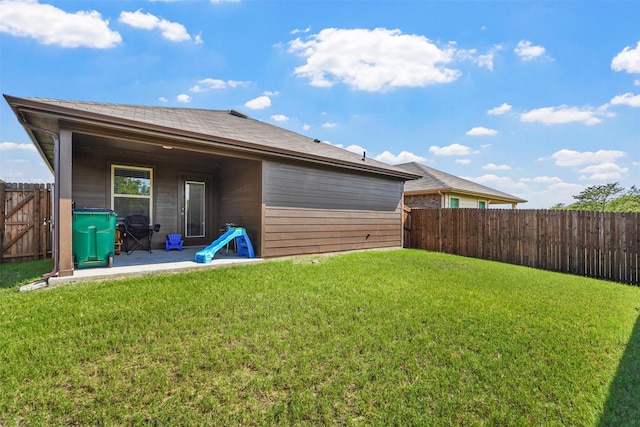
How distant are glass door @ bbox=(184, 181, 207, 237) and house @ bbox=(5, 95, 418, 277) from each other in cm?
3

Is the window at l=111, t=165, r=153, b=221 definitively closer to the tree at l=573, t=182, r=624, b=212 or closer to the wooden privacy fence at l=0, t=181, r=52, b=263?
the wooden privacy fence at l=0, t=181, r=52, b=263

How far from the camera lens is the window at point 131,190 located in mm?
6930

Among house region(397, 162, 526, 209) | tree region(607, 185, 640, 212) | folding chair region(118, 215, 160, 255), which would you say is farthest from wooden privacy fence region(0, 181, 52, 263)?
tree region(607, 185, 640, 212)

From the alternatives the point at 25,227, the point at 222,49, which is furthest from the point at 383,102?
the point at 25,227

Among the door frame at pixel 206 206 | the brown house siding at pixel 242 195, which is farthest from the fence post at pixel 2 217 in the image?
the brown house siding at pixel 242 195

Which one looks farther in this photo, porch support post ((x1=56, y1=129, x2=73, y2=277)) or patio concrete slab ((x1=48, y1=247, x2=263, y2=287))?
patio concrete slab ((x1=48, y1=247, x2=263, y2=287))

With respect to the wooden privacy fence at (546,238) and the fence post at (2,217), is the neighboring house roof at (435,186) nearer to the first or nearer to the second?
the wooden privacy fence at (546,238)

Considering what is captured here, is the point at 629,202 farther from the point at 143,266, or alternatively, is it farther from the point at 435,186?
the point at 143,266

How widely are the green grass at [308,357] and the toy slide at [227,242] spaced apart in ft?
4.21

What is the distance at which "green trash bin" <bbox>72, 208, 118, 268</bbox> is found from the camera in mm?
4566

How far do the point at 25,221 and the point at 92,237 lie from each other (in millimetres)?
3198

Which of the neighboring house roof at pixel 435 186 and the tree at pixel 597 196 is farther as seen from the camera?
the tree at pixel 597 196

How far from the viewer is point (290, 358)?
96.2 inches

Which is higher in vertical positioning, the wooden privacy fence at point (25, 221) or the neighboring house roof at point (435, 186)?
the neighboring house roof at point (435, 186)
